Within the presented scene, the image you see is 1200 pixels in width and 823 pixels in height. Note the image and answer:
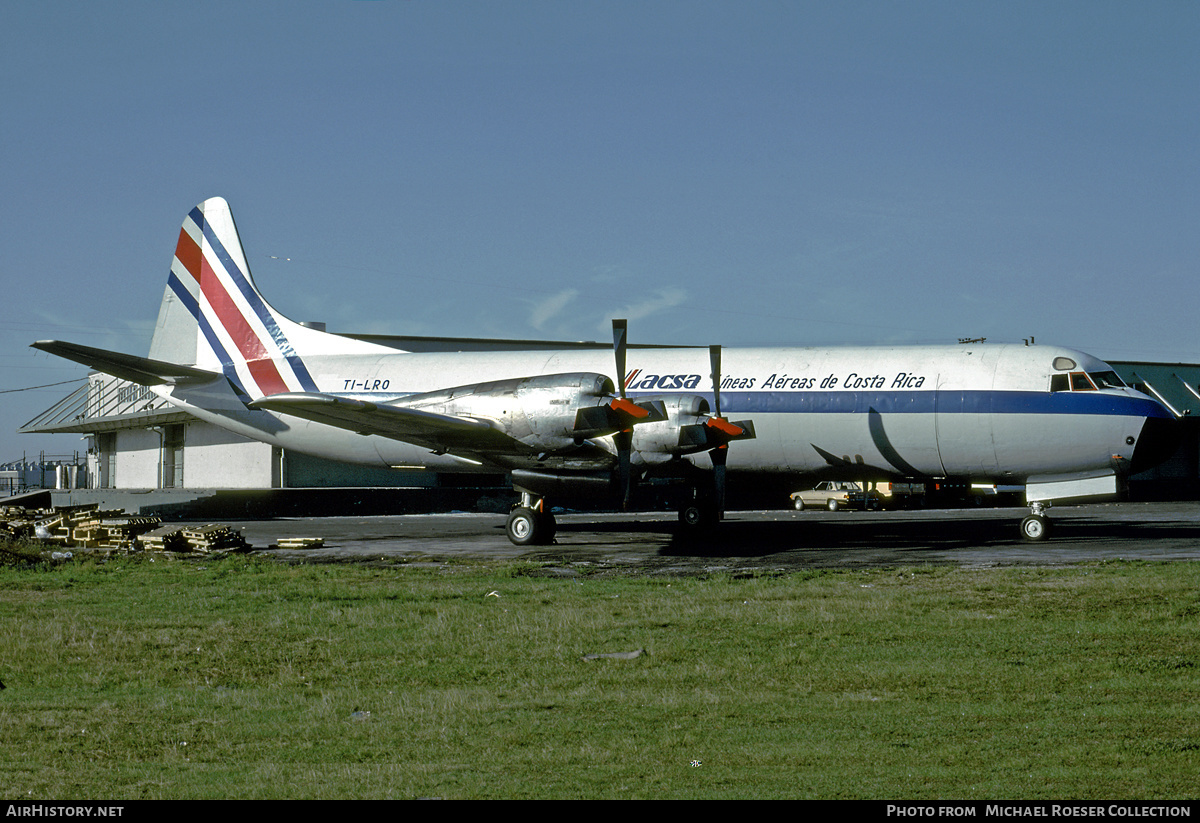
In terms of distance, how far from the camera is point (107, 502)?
42.9m

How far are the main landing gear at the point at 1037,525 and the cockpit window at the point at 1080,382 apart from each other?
2.86 meters

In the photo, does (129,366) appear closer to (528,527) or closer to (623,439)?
(528,527)

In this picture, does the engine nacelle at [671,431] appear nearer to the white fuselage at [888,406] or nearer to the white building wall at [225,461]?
the white fuselage at [888,406]

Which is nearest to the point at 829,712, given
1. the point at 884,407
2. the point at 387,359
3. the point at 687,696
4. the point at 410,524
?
the point at 687,696

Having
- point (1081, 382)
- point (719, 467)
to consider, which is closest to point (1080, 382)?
point (1081, 382)

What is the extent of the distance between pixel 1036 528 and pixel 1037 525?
0.08m

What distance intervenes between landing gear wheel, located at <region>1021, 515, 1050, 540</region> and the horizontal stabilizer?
22.3 metres

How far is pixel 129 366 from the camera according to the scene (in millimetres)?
27000

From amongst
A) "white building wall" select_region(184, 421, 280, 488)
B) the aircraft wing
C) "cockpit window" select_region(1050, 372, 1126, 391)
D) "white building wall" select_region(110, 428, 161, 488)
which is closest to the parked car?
"cockpit window" select_region(1050, 372, 1126, 391)

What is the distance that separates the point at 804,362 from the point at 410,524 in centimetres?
1635

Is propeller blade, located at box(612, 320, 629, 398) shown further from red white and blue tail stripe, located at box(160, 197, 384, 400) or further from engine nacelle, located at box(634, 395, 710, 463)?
red white and blue tail stripe, located at box(160, 197, 384, 400)

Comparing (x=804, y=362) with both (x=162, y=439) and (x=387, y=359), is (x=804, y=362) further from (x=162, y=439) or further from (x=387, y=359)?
(x=162, y=439)

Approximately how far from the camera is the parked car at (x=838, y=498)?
1825 inches

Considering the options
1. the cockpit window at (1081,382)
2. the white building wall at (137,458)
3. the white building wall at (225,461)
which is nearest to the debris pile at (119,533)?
the cockpit window at (1081,382)
